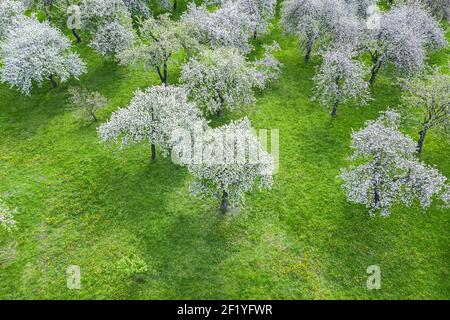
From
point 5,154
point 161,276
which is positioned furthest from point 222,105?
point 5,154

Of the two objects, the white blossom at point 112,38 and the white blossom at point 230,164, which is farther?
the white blossom at point 112,38

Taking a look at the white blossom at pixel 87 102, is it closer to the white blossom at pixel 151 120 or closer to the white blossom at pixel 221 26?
the white blossom at pixel 151 120

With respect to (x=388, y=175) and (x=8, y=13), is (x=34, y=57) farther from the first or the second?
(x=388, y=175)

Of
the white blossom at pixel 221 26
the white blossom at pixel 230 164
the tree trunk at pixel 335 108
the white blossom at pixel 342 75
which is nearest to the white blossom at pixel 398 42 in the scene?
the white blossom at pixel 342 75

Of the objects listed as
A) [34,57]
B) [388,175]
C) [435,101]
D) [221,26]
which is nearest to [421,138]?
[435,101]

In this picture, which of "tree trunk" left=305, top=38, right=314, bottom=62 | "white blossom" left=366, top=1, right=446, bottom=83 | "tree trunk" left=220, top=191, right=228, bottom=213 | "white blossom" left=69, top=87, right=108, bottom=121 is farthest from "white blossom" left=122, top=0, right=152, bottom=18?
"tree trunk" left=220, top=191, right=228, bottom=213

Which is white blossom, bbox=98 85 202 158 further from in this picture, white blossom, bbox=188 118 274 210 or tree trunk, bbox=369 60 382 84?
tree trunk, bbox=369 60 382 84

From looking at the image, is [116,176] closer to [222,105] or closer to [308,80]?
[222,105]
